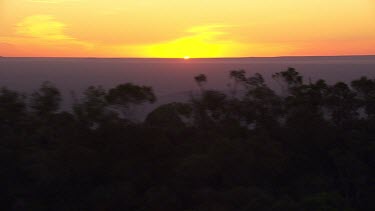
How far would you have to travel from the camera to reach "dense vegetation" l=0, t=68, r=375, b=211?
1105cm

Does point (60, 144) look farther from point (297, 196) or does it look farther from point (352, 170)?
point (352, 170)

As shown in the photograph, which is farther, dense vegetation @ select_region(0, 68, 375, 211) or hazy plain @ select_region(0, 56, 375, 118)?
hazy plain @ select_region(0, 56, 375, 118)

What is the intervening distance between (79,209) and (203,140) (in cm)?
268

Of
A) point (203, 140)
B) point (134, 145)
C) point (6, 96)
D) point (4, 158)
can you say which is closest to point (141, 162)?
point (134, 145)

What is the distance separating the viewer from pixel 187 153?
39.9 feet

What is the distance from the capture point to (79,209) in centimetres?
1130

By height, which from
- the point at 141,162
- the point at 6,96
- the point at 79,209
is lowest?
the point at 79,209

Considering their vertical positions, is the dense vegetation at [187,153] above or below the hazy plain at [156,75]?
above

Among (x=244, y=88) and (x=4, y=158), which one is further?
(x=244, y=88)

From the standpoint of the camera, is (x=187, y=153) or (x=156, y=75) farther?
(x=156, y=75)

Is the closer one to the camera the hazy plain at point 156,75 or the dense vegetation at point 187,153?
the dense vegetation at point 187,153

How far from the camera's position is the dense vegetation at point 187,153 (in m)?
11.0

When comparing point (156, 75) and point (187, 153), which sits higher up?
point (187, 153)

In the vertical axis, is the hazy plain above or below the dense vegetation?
below
